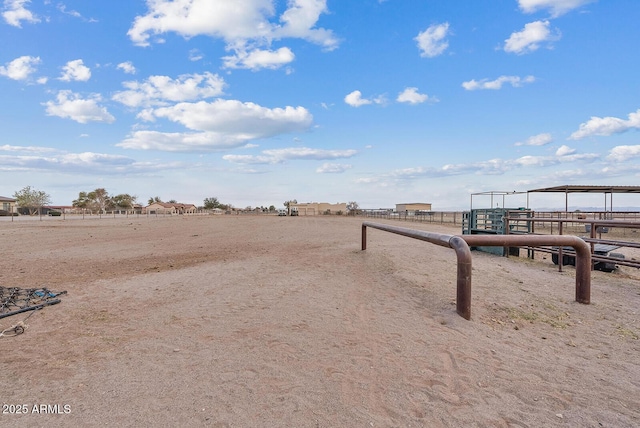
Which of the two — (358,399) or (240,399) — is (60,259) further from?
(358,399)

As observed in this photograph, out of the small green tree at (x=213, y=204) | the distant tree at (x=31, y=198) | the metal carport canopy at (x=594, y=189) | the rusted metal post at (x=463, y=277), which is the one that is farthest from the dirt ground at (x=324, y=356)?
the small green tree at (x=213, y=204)

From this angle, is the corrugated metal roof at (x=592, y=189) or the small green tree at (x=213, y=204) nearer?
the corrugated metal roof at (x=592, y=189)

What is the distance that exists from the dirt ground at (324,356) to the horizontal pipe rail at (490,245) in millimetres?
249

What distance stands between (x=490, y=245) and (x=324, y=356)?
2.78m

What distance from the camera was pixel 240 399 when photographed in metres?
2.50

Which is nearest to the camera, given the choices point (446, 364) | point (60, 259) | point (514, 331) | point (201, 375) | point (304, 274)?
point (201, 375)

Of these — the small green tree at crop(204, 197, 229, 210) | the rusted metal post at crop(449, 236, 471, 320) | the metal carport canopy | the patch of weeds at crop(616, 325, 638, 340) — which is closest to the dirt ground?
the patch of weeds at crop(616, 325, 638, 340)

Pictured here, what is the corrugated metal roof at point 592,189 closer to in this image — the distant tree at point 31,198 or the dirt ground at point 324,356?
the dirt ground at point 324,356

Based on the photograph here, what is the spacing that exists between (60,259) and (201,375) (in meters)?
9.28

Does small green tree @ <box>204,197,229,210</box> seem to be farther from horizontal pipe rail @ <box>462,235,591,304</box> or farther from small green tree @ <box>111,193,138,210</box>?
horizontal pipe rail @ <box>462,235,591,304</box>

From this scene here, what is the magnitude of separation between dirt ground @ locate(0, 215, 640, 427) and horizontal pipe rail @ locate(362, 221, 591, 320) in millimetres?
249

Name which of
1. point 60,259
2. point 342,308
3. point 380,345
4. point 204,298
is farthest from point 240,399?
point 60,259

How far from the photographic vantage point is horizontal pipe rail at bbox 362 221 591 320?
4152 mm

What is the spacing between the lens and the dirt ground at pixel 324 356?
235cm
